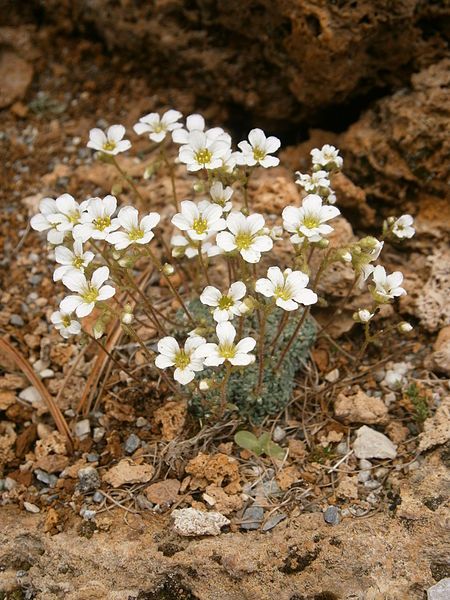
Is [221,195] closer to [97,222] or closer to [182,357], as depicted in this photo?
[97,222]

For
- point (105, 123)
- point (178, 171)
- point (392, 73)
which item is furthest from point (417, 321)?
point (105, 123)

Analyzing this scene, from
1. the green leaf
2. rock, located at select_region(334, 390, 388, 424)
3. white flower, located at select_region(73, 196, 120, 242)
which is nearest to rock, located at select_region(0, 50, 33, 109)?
white flower, located at select_region(73, 196, 120, 242)

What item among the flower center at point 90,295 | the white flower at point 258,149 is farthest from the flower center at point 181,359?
the white flower at point 258,149

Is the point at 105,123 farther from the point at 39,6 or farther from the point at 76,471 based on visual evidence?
the point at 76,471

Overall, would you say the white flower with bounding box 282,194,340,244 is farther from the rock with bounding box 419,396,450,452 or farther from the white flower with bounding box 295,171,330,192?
the rock with bounding box 419,396,450,452

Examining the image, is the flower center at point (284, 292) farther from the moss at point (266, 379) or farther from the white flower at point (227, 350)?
the moss at point (266, 379)

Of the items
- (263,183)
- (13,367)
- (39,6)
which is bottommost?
(13,367)

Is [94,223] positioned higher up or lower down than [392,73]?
lower down
